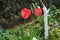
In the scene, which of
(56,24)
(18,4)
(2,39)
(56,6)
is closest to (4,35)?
(2,39)

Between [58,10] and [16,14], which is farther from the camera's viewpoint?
[16,14]

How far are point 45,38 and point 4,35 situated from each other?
1.06 metres

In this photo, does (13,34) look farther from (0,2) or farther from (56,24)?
(0,2)

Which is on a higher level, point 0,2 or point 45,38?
point 0,2

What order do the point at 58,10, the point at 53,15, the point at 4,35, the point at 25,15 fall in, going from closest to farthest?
the point at 25,15
the point at 4,35
the point at 53,15
the point at 58,10

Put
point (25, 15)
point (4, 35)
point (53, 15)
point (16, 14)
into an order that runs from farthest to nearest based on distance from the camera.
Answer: point (16, 14), point (53, 15), point (4, 35), point (25, 15)

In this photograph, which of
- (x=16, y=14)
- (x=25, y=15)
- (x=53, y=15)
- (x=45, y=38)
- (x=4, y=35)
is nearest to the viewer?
(x=25, y=15)

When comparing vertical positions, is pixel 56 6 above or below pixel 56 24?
above

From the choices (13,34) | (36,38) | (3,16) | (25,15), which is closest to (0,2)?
(3,16)

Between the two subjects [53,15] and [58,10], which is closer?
[53,15]

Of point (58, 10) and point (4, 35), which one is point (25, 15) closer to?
point (4, 35)

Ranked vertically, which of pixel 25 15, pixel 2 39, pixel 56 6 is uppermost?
pixel 56 6

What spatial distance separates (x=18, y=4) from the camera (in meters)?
7.38

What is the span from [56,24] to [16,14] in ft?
6.03
